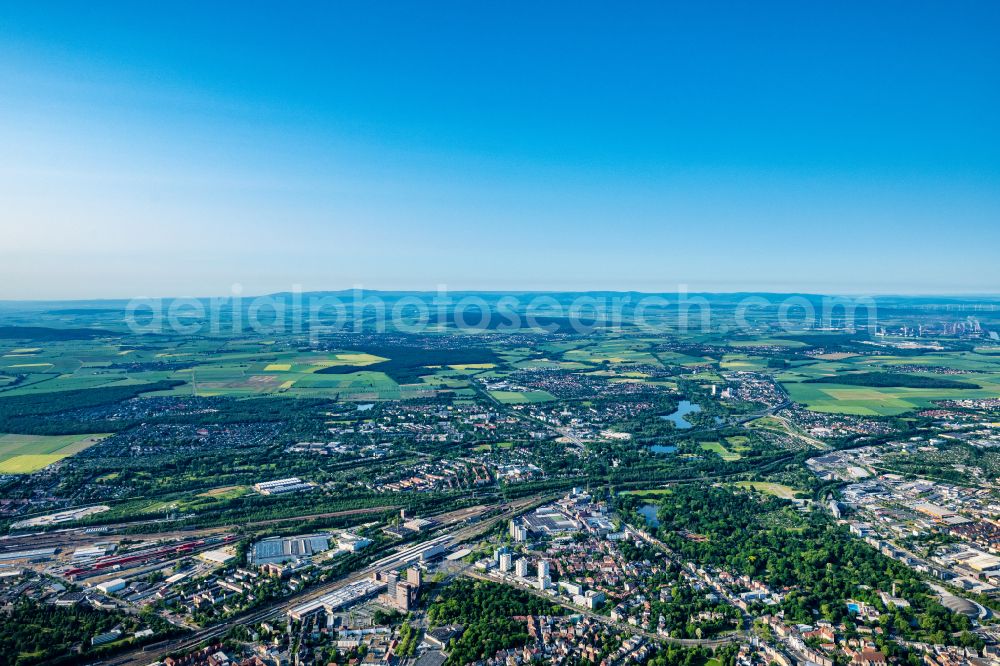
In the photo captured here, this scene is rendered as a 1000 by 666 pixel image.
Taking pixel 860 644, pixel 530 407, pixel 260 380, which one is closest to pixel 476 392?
pixel 530 407

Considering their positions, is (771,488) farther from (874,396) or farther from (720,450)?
(874,396)

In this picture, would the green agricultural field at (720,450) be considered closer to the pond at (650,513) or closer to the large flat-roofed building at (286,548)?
the pond at (650,513)

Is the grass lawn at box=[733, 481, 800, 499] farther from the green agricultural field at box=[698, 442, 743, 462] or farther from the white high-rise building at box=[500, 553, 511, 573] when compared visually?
the white high-rise building at box=[500, 553, 511, 573]

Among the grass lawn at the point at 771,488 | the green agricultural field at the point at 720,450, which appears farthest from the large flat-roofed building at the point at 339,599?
the green agricultural field at the point at 720,450

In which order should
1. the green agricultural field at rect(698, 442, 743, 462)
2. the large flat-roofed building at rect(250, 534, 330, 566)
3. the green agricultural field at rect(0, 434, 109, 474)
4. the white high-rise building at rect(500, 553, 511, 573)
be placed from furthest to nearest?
1. the green agricultural field at rect(698, 442, 743, 462)
2. the green agricultural field at rect(0, 434, 109, 474)
3. the large flat-roofed building at rect(250, 534, 330, 566)
4. the white high-rise building at rect(500, 553, 511, 573)

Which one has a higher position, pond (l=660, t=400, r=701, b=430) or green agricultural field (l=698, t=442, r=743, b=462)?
pond (l=660, t=400, r=701, b=430)

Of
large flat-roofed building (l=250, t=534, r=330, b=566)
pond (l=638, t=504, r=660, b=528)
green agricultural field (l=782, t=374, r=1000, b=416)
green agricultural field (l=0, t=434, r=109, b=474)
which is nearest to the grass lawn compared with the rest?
pond (l=638, t=504, r=660, b=528)
